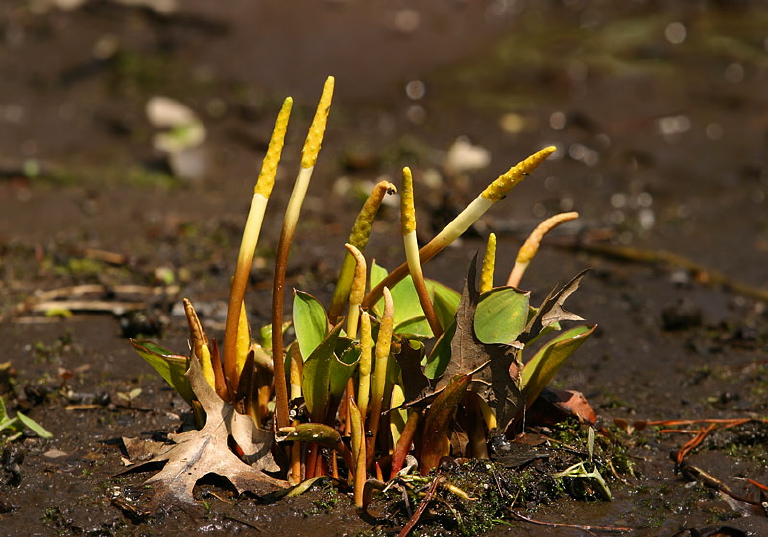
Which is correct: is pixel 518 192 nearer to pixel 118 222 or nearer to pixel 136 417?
pixel 118 222

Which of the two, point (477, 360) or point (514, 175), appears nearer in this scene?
point (514, 175)

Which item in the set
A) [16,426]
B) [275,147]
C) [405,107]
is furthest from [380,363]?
[405,107]

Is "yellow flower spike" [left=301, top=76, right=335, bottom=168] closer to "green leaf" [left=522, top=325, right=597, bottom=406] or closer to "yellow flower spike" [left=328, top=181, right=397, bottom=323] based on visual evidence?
"yellow flower spike" [left=328, top=181, right=397, bottom=323]

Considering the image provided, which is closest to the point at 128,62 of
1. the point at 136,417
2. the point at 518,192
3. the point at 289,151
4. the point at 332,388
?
the point at 289,151

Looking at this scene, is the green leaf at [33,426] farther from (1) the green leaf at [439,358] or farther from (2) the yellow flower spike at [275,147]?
(1) the green leaf at [439,358]

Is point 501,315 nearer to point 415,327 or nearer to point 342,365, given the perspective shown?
point 415,327

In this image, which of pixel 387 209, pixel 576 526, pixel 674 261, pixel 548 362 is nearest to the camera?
pixel 576 526
